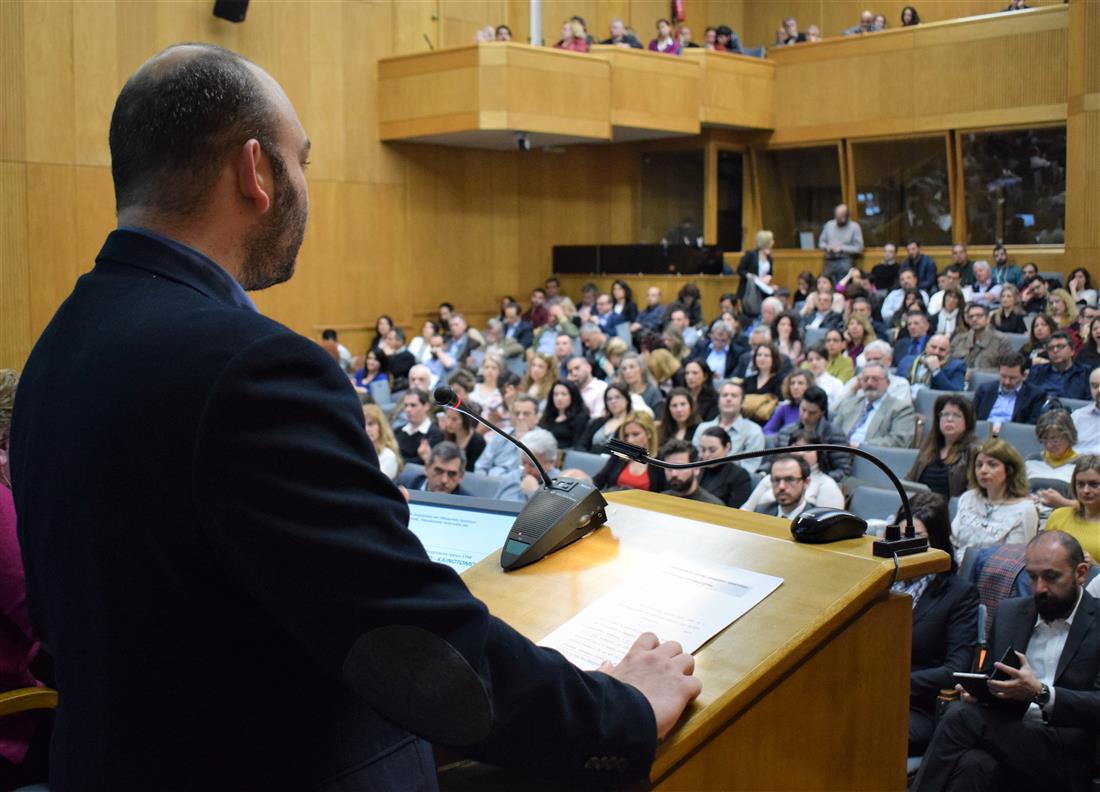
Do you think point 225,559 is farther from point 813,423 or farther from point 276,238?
point 813,423

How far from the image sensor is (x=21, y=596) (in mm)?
1981

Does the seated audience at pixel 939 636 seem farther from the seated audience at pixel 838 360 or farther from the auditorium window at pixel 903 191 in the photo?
the auditorium window at pixel 903 191

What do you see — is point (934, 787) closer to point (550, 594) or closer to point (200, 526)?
point (550, 594)

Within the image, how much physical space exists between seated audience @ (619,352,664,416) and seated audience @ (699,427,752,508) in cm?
167

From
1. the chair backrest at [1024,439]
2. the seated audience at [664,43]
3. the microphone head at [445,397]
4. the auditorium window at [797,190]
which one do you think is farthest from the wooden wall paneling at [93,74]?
the microphone head at [445,397]

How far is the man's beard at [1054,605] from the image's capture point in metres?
3.11

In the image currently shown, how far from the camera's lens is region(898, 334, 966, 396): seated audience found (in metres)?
7.03

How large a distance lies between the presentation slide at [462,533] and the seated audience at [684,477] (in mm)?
2626

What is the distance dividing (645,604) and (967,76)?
11.6m

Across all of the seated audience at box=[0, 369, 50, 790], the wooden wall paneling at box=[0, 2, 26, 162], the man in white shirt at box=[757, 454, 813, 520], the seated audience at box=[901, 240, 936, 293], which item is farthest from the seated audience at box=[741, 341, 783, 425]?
the wooden wall paneling at box=[0, 2, 26, 162]

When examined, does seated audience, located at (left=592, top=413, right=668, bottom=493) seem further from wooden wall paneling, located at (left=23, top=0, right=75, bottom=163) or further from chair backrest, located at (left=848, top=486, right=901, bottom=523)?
wooden wall paneling, located at (left=23, top=0, right=75, bottom=163)

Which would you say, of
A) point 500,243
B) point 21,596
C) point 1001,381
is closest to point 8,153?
point 500,243

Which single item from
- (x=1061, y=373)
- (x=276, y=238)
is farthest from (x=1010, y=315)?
(x=276, y=238)

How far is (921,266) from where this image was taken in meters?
10.7
